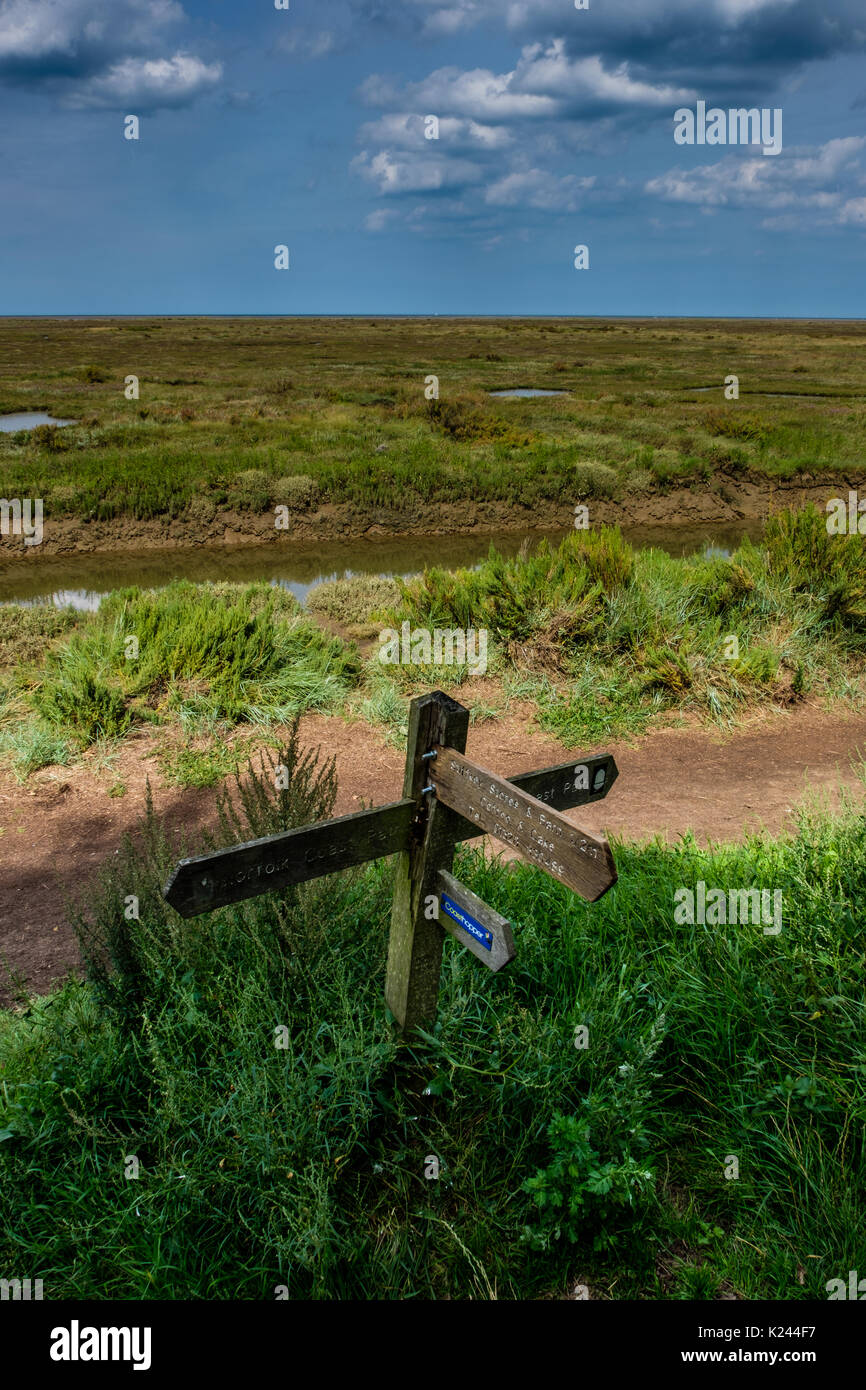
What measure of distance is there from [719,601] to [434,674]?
3070 mm

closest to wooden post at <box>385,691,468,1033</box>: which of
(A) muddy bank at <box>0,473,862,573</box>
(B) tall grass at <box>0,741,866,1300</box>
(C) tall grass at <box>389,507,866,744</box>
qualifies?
(B) tall grass at <box>0,741,866,1300</box>

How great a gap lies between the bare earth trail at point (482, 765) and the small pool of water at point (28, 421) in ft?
77.6

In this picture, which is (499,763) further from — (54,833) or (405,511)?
(405,511)

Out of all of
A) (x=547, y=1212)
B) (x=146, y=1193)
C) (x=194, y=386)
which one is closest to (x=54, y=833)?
(x=146, y=1193)

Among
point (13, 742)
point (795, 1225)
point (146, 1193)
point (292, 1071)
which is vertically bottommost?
point (795, 1225)

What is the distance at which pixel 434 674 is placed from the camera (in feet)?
25.8

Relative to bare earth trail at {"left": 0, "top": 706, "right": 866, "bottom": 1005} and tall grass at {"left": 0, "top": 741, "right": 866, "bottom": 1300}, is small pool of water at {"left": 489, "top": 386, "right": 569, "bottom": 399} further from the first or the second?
tall grass at {"left": 0, "top": 741, "right": 866, "bottom": 1300}

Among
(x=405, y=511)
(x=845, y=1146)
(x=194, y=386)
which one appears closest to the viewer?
(x=845, y=1146)

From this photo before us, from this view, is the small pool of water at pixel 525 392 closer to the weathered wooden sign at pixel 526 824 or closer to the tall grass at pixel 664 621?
the tall grass at pixel 664 621

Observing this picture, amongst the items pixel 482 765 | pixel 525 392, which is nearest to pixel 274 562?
pixel 482 765

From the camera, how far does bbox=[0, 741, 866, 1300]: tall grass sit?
234 cm

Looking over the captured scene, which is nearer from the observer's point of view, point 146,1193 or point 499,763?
point 146,1193

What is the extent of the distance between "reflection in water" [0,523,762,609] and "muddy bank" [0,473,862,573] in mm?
281

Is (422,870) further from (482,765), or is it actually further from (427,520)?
(427,520)
